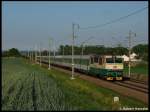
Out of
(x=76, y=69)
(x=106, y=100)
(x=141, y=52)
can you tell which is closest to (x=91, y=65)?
(x=76, y=69)

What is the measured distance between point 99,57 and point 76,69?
28952 mm

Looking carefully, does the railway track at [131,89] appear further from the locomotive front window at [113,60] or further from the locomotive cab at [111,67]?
the locomotive front window at [113,60]

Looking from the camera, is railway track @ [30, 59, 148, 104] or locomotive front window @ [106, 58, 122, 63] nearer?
railway track @ [30, 59, 148, 104]

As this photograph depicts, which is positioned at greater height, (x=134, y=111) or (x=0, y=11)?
(x=0, y=11)

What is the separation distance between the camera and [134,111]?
1845 cm

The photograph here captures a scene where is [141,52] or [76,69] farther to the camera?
[141,52]

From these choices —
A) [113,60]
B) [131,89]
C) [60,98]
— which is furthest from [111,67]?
[60,98]

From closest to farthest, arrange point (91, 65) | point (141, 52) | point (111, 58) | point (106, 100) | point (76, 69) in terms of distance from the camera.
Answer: point (106, 100), point (111, 58), point (91, 65), point (76, 69), point (141, 52)

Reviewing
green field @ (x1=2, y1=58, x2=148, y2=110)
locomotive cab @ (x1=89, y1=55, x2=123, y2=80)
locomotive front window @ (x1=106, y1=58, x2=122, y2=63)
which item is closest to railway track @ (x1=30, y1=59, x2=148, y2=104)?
green field @ (x1=2, y1=58, x2=148, y2=110)

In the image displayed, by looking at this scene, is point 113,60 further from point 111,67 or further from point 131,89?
point 131,89

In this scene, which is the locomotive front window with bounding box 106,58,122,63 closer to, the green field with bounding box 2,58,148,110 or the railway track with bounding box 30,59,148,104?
the railway track with bounding box 30,59,148,104

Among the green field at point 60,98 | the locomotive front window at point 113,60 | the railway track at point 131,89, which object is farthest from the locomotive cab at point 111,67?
the green field at point 60,98

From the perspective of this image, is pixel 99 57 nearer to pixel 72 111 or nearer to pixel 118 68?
pixel 118 68

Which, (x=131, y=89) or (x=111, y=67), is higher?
(x=111, y=67)
